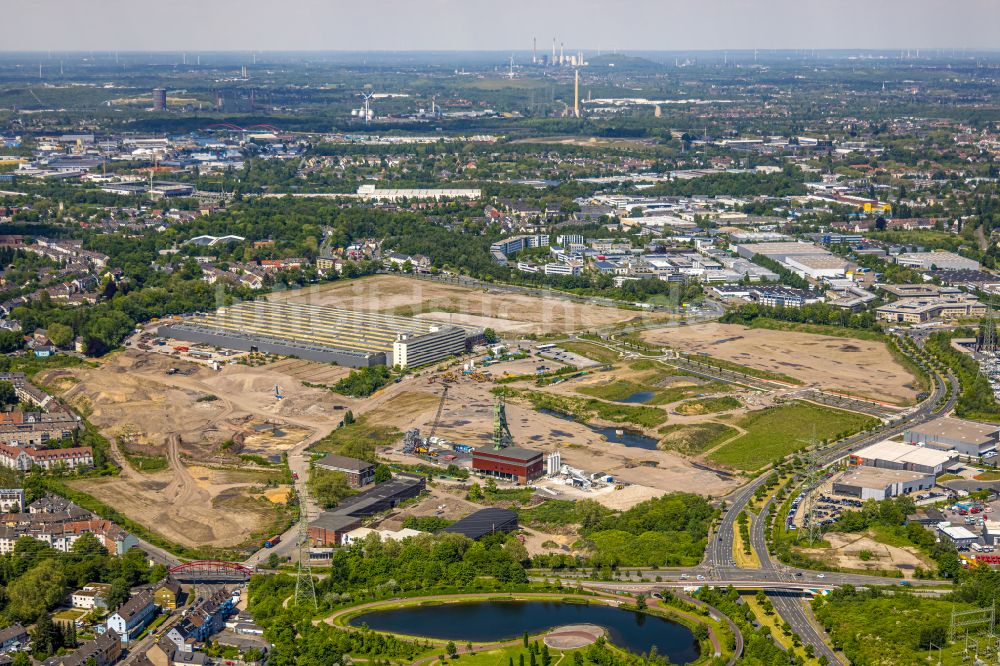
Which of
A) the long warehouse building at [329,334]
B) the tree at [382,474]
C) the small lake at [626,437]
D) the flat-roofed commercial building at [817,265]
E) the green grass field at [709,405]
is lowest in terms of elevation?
the small lake at [626,437]

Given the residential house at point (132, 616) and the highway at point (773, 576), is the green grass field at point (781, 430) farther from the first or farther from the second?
the residential house at point (132, 616)

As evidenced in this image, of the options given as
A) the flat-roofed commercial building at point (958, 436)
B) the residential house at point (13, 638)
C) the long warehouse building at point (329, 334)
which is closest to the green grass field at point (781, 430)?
the flat-roofed commercial building at point (958, 436)

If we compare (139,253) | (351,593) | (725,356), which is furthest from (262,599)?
(139,253)

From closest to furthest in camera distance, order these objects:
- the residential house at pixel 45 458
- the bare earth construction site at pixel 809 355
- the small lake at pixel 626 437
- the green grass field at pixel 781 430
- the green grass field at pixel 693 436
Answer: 1. the residential house at pixel 45 458
2. the green grass field at pixel 781 430
3. the green grass field at pixel 693 436
4. the small lake at pixel 626 437
5. the bare earth construction site at pixel 809 355

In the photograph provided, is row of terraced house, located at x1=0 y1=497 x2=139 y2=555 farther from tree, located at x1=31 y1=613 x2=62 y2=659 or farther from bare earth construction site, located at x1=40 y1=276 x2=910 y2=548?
tree, located at x1=31 y1=613 x2=62 y2=659

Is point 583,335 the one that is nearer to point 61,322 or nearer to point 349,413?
point 349,413

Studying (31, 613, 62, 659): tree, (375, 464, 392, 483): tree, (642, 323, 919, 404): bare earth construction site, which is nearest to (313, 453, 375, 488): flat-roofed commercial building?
(375, 464, 392, 483): tree

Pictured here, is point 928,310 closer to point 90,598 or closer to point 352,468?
point 352,468

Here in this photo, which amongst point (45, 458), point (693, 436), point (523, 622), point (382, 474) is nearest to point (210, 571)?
point (382, 474)
